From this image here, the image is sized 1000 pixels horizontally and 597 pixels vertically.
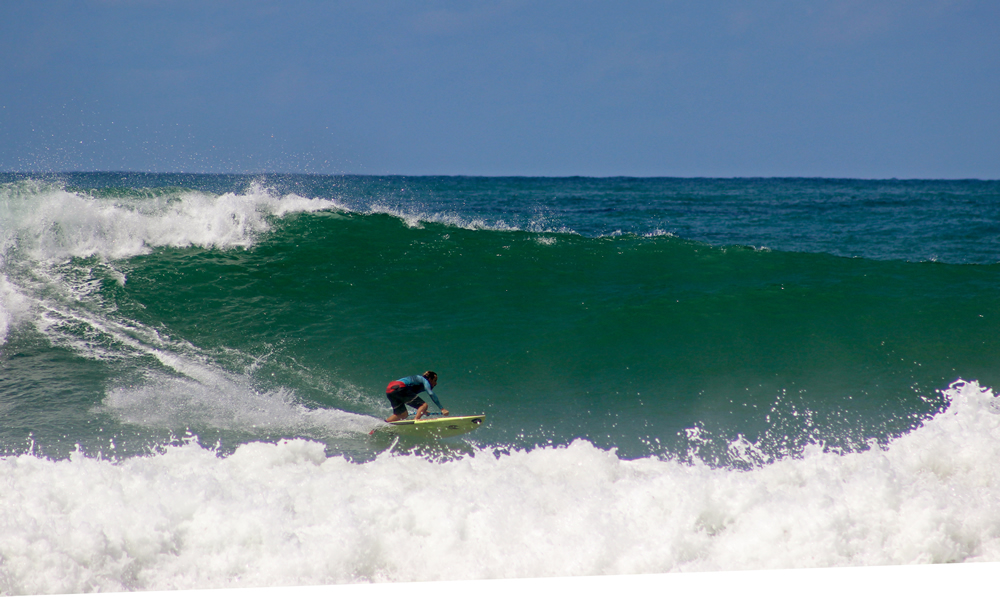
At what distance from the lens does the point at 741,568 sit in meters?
3.41

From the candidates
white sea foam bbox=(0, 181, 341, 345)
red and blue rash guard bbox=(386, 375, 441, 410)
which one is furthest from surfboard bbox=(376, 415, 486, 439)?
white sea foam bbox=(0, 181, 341, 345)

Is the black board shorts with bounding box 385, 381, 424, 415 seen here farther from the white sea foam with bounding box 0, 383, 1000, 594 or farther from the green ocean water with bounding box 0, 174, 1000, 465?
the white sea foam with bounding box 0, 383, 1000, 594

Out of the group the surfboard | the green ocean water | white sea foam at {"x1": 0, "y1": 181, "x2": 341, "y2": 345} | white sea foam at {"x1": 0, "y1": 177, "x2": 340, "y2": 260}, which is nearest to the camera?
the surfboard

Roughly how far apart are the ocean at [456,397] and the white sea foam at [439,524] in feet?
0.05

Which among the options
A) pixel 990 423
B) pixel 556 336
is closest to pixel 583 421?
pixel 556 336

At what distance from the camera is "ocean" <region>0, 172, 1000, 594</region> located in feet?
11.2

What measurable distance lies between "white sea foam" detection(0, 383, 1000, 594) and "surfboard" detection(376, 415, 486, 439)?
86cm

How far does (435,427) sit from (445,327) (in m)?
2.49

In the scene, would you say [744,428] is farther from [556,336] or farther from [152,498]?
[152,498]

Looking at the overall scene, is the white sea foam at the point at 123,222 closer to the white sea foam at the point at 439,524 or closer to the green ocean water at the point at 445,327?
the green ocean water at the point at 445,327

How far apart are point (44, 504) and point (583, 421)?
3.76m

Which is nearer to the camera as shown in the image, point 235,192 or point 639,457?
point 639,457

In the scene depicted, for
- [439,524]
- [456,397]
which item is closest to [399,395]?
[456,397]

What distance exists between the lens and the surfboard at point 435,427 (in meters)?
4.93
